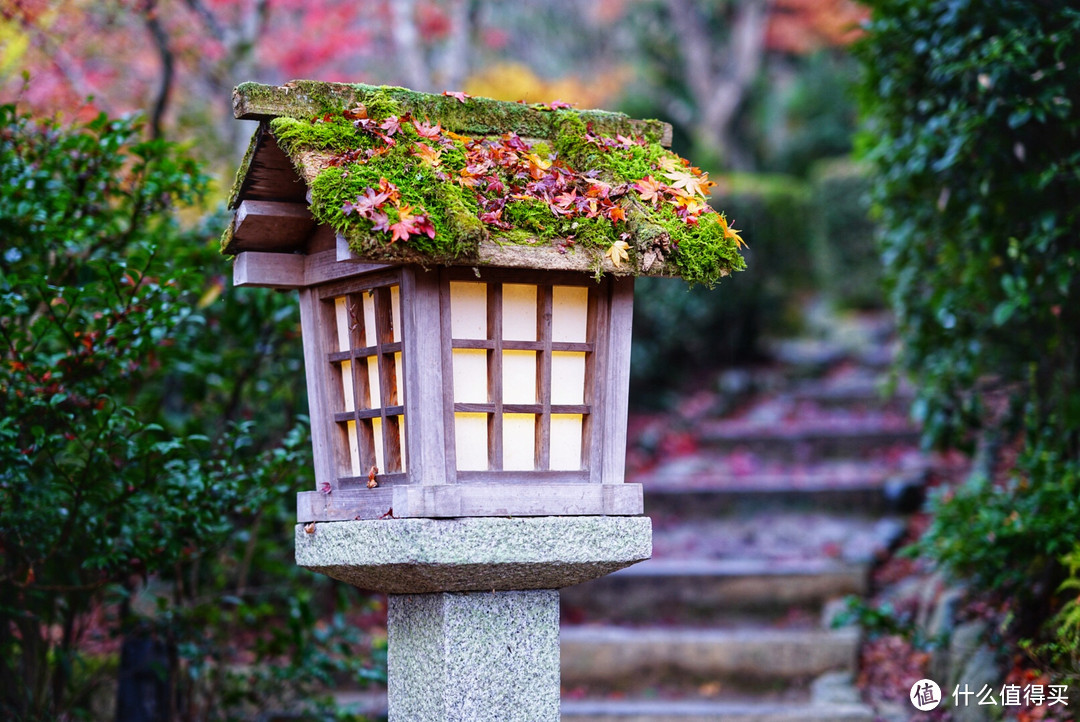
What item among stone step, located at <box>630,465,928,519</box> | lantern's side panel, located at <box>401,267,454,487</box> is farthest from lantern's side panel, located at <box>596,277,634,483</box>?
stone step, located at <box>630,465,928,519</box>

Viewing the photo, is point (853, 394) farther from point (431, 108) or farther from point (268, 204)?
point (268, 204)

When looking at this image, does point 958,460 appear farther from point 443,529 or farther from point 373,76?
point 373,76

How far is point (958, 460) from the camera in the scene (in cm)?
688

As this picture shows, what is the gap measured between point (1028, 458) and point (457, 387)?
9.49 feet

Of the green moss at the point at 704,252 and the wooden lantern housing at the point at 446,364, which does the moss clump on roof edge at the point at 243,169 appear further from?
the green moss at the point at 704,252

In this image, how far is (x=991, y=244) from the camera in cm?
416

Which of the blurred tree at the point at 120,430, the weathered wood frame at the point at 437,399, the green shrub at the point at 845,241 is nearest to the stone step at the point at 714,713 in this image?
the blurred tree at the point at 120,430

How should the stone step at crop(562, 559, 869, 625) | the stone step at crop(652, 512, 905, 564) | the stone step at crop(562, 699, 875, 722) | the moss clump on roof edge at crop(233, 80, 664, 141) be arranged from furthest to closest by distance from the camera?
the stone step at crop(652, 512, 905, 564), the stone step at crop(562, 559, 869, 625), the stone step at crop(562, 699, 875, 722), the moss clump on roof edge at crop(233, 80, 664, 141)

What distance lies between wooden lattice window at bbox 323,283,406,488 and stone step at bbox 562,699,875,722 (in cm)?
228

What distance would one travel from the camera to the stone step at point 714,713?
422cm

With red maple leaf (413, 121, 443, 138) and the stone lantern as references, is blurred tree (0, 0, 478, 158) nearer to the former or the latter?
the stone lantern

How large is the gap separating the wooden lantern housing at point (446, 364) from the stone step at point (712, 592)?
301cm

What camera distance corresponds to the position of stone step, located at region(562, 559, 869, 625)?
5461 millimetres

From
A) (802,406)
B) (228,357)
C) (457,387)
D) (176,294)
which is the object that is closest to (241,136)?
(228,357)
